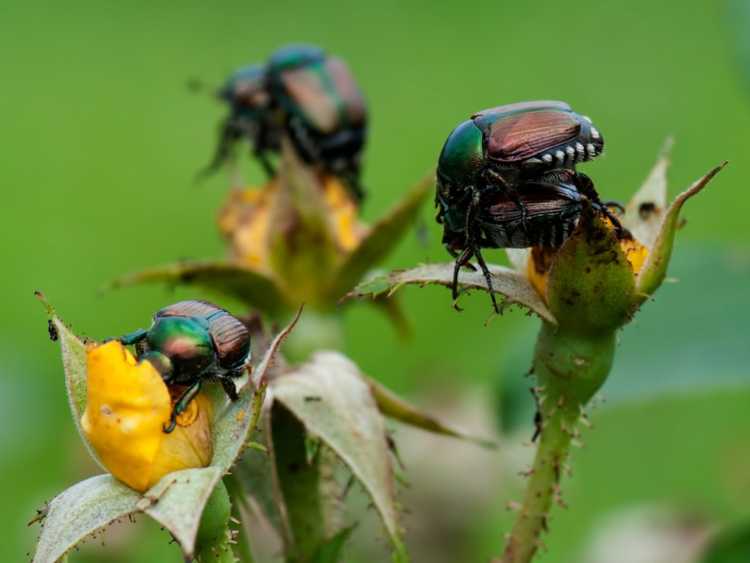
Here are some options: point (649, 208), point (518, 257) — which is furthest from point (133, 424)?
point (649, 208)

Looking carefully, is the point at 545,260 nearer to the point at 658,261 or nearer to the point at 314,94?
the point at 658,261

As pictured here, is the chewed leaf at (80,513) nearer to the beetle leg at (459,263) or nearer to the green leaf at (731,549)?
the beetle leg at (459,263)

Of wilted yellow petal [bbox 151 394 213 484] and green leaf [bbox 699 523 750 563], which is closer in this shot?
wilted yellow petal [bbox 151 394 213 484]

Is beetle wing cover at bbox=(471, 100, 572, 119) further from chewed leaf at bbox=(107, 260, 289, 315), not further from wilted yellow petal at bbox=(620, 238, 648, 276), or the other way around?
chewed leaf at bbox=(107, 260, 289, 315)

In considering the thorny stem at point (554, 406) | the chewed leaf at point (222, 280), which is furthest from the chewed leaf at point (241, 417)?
the chewed leaf at point (222, 280)

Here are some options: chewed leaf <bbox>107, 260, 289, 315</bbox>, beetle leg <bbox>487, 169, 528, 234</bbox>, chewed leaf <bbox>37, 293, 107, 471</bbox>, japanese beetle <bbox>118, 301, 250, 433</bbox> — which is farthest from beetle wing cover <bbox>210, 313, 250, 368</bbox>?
chewed leaf <bbox>107, 260, 289, 315</bbox>
